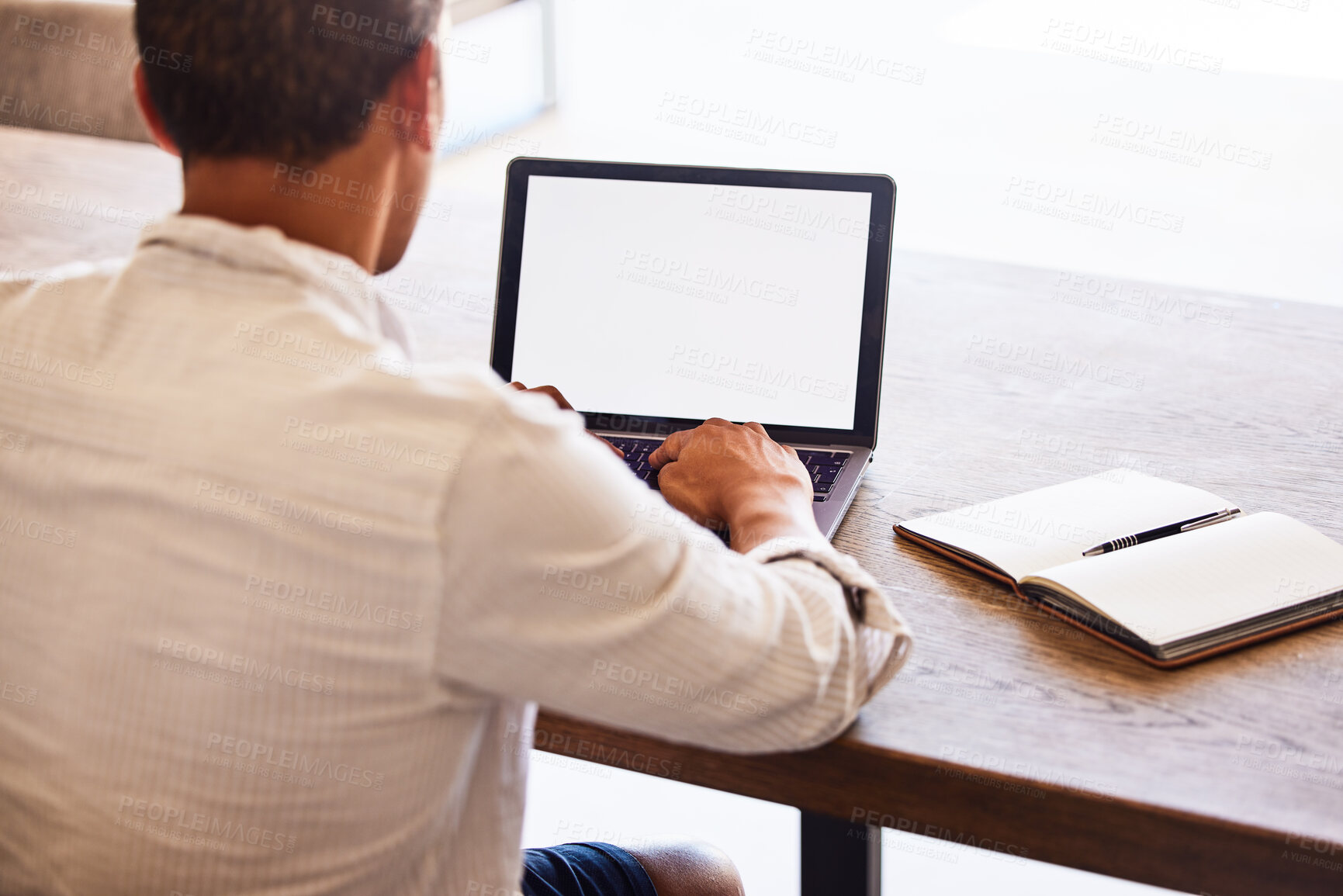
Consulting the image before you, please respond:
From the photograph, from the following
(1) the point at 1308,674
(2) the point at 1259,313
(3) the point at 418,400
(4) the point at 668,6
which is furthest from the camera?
(4) the point at 668,6

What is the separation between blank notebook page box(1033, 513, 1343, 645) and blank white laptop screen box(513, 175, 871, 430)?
318mm

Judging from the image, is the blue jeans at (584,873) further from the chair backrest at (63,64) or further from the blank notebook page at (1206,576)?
the chair backrest at (63,64)

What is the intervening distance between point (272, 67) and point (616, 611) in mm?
355

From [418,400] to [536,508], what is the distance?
3.3 inches

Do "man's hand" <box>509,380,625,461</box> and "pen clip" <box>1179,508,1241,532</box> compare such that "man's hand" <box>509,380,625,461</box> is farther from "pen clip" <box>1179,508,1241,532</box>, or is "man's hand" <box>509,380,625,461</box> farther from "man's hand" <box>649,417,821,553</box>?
"pen clip" <box>1179,508,1241,532</box>

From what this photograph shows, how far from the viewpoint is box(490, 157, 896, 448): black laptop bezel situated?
1.16m

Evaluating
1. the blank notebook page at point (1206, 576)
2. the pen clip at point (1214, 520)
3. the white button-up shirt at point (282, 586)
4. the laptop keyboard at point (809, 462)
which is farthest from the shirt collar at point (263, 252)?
the pen clip at point (1214, 520)

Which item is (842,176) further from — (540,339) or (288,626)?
(288,626)

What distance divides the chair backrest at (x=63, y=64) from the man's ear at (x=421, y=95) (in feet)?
5.43

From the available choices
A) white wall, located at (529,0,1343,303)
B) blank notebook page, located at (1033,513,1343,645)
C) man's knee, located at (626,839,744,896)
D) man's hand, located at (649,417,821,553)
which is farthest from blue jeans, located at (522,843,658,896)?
white wall, located at (529,0,1343,303)

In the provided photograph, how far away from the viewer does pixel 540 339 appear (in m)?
1.23

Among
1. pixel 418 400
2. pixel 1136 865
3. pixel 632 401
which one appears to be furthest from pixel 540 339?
pixel 1136 865

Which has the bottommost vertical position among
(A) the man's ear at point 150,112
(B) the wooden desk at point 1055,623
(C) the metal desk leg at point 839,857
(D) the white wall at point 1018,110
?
(C) the metal desk leg at point 839,857

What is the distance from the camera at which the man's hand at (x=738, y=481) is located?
910mm
